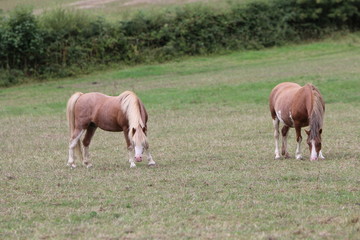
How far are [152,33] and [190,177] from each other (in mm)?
25537

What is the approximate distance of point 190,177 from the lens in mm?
10109

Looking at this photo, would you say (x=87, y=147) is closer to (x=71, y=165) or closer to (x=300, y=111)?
(x=71, y=165)

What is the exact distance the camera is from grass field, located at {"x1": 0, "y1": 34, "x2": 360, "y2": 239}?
23.1 ft

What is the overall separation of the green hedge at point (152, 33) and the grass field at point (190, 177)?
Result: 6.87 meters

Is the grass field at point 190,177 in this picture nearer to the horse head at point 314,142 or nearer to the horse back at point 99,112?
the horse head at point 314,142

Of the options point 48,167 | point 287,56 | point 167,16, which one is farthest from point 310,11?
point 48,167

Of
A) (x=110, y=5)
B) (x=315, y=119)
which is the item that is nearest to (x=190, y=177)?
(x=315, y=119)

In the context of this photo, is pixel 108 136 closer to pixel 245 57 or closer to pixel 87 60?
pixel 87 60

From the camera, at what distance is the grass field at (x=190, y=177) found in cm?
705

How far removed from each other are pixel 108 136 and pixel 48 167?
524cm

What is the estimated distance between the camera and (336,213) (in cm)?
735

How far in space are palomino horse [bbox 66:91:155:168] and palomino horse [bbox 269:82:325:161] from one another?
2729mm

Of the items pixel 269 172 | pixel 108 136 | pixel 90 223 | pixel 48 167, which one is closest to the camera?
pixel 90 223

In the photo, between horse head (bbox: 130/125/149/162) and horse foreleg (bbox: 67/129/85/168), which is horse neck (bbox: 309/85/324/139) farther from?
horse foreleg (bbox: 67/129/85/168)
